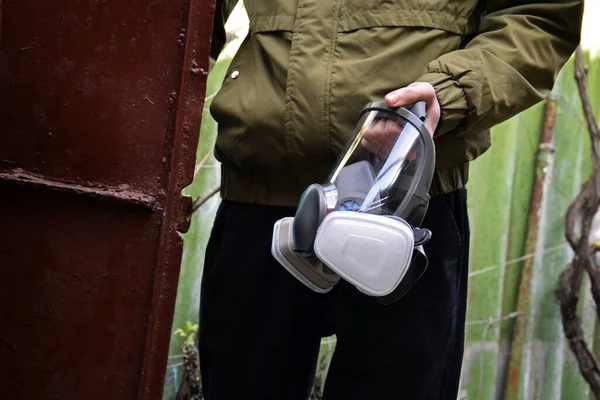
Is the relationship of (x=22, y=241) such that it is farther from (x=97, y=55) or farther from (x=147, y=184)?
(x=97, y=55)

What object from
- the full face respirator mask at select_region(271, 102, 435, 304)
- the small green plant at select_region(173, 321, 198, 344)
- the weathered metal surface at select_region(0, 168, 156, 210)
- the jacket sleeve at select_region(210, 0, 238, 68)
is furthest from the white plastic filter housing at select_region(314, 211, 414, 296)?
the small green plant at select_region(173, 321, 198, 344)

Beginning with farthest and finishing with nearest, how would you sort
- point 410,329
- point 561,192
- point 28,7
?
point 561,192
point 410,329
point 28,7

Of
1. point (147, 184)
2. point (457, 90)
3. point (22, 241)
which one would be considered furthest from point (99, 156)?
point (457, 90)

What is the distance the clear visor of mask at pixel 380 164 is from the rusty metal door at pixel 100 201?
285mm

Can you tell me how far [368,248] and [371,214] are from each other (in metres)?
0.07

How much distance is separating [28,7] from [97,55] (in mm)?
143

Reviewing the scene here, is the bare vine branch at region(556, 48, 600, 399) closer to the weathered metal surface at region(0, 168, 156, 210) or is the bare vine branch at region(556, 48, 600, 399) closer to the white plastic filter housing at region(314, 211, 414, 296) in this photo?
the white plastic filter housing at region(314, 211, 414, 296)

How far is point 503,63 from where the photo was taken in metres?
1.62

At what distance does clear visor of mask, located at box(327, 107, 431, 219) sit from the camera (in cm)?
147

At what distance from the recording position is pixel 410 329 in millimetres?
1691

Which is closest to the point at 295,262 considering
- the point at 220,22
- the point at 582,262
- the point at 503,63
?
the point at 503,63

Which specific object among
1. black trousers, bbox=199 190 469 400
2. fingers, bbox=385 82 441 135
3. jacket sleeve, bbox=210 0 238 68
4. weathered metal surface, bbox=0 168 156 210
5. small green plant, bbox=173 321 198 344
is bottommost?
small green plant, bbox=173 321 198 344

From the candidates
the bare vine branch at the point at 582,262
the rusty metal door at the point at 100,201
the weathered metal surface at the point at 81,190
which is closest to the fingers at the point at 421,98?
the rusty metal door at the point at 100,201

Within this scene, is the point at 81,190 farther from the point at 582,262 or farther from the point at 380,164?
the point at 582,262
